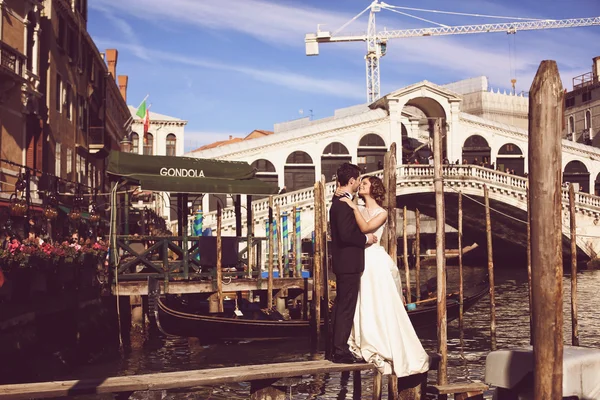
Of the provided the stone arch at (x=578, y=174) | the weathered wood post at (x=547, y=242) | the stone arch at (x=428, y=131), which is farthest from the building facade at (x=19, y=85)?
the stone arch at (x=578, y=174)

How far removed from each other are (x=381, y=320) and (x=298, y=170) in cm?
3052

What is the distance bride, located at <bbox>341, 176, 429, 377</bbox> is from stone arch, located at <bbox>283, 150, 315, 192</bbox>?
30.2 m

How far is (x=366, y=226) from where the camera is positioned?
5.61 meters

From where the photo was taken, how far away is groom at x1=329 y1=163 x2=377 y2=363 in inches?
220

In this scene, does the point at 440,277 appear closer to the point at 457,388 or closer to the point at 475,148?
the point at 457,388

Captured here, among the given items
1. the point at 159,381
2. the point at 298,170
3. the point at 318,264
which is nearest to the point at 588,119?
the point at 298,170

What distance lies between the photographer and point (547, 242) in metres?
4.64

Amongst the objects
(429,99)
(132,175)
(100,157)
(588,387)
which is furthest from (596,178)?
(588,387)

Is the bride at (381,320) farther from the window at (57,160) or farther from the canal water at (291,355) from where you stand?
the window at (57,160)

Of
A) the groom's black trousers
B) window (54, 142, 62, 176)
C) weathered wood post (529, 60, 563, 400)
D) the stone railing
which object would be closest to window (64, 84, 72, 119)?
window (54, 142, 62, 176)

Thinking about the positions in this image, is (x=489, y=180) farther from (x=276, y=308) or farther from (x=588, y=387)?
(x=588, y=387)

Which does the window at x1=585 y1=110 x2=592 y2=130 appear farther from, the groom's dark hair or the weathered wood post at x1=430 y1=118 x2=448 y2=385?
the groom's dark hair

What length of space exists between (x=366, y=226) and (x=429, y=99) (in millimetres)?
32545

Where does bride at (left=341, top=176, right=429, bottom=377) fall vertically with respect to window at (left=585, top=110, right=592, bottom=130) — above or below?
below
